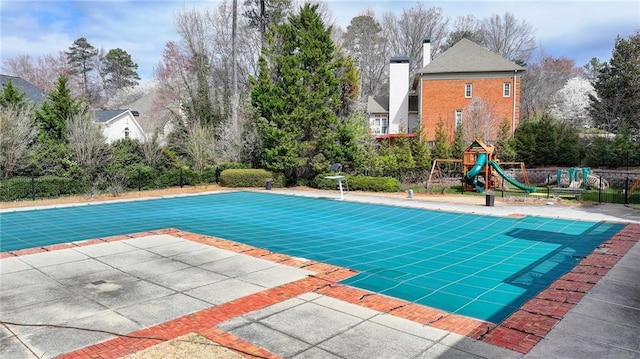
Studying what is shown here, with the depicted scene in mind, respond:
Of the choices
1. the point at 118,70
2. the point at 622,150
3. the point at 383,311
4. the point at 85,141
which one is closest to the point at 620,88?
the point at 622,150

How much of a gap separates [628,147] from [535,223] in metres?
16.7

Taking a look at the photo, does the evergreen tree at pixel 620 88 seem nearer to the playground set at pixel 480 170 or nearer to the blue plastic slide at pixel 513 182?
the playground set at pixel 480 170

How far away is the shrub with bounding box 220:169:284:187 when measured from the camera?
20.6 m

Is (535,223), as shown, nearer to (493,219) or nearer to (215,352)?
(493,219)

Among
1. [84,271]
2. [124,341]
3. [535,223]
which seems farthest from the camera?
[535,223]

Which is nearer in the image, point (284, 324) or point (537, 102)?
point (284, 324)

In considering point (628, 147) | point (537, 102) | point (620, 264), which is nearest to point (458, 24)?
point (537, 102)

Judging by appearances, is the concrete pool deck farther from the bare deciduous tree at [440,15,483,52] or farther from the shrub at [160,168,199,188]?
the bare deciduous tree at [440,15,483,52]

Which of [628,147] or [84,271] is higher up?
[628,147]

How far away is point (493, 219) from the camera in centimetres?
1174

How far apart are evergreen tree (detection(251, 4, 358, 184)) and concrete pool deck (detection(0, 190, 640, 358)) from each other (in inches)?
517

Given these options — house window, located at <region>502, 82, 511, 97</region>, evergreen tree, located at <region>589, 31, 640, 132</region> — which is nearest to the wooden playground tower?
house window, located at <region>502, 82, 511, 97</region>

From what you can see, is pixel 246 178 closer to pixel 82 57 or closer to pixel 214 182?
pixel 214 182

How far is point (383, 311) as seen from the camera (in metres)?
4.94
